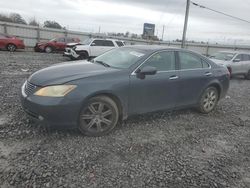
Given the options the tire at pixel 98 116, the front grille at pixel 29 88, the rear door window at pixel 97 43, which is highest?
the rear door window at pixel 97 43

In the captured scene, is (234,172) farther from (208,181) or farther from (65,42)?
(65,42)

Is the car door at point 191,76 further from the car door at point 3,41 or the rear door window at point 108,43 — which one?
the car door at point 3,41

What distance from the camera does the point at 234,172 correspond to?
3779mm

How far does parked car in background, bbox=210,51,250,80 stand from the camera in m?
13.3

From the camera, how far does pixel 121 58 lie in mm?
5262

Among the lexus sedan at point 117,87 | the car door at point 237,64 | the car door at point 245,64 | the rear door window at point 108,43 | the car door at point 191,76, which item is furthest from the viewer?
→ the rear door window at point 108,43

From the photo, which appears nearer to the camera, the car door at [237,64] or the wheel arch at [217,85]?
the wheel arch at [217,85]

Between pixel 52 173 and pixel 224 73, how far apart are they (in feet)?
16.1

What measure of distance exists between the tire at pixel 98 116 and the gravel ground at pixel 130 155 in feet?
0.49

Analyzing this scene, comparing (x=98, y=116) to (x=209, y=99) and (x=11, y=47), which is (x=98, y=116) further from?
(x=11, y=47)

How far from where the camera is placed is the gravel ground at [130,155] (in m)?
3.32

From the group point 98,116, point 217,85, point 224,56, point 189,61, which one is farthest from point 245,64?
point 98,116

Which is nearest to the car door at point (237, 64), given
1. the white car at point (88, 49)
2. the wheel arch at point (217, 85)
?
the white car at point (88, 49)

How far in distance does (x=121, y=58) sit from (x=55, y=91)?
169cm
